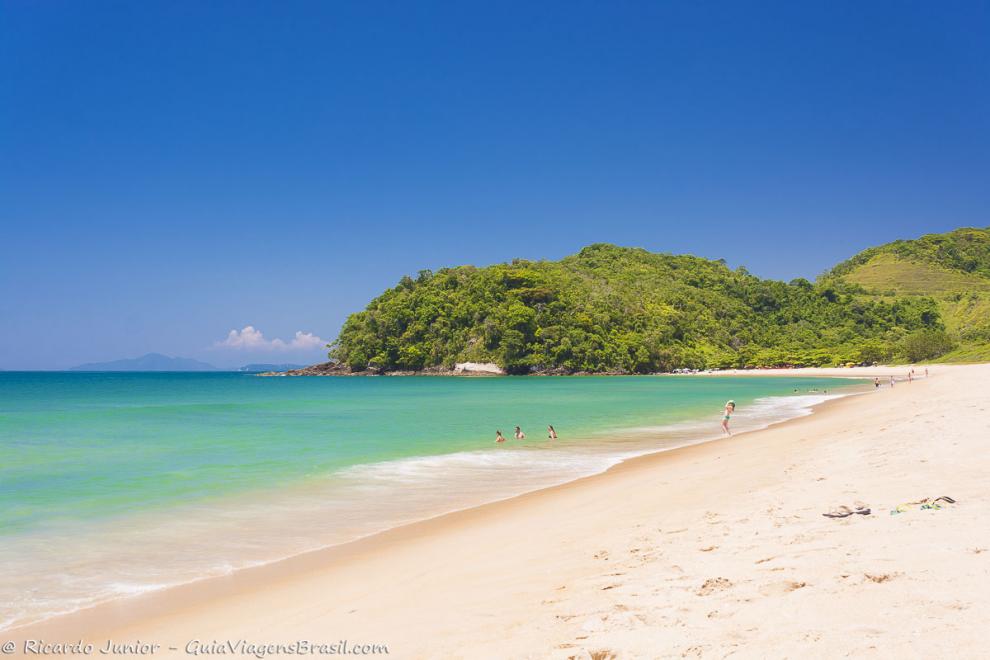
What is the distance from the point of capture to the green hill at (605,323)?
11731 centimetres

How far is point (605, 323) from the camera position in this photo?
123562 millimetres

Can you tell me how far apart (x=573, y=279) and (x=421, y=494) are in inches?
5512

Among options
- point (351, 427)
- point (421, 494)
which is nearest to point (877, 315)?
point (351, 427)

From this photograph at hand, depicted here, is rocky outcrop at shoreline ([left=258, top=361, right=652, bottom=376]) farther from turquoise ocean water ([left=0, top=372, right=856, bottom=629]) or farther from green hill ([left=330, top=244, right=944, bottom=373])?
turquoise ocean water ([left=0, top=372, right=856, bottom=629])

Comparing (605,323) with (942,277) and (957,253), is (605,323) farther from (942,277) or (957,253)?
(957,253)

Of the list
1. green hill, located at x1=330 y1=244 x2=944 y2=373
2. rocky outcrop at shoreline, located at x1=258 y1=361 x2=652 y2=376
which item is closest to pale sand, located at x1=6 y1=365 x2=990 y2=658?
green hill, located at x1=330 y1=244 x2=944 y2=373

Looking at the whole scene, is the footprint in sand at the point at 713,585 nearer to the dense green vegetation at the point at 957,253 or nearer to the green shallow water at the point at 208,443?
the green shallow water at the point at 208,443

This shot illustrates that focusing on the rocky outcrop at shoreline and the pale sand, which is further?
the rocky outcrop at shoreline

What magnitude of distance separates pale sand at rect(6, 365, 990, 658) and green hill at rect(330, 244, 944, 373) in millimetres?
102851

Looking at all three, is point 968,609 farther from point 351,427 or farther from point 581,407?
point 581,407

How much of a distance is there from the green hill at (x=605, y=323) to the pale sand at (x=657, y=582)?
10285cm

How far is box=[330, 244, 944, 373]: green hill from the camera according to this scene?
385 ft

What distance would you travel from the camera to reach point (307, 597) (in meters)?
5.88

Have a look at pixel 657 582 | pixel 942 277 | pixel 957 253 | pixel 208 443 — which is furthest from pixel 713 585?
pixel 957 253
